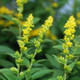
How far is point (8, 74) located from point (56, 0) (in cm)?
351

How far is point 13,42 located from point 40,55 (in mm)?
842

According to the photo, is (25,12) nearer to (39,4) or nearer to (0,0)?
(39,4)

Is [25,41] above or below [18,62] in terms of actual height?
above

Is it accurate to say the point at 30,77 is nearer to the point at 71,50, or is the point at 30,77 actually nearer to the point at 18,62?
the point at 18,62

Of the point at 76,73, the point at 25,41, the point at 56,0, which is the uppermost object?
the point at 56,0

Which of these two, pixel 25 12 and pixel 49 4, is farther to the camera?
pixel 49 4

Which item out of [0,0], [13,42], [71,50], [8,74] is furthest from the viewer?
[0,0]

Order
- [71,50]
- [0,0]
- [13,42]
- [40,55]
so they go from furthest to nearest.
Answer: [0,0]
[13,42]
[40,55]
[71,50]

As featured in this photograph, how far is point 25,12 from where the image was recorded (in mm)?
4270

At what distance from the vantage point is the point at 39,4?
4570 millimetres

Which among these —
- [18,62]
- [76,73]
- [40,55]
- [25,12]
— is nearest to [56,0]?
[25,12]

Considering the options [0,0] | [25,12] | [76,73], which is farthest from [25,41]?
[0,0]

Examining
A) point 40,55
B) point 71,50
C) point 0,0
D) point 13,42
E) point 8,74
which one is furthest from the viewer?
point 0,0

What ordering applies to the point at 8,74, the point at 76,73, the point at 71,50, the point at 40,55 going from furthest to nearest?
the point at 40,55 < the point at 76,73 < the point at 71,50 < the point at 8,74
